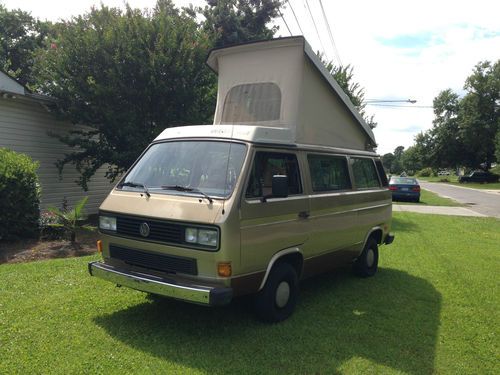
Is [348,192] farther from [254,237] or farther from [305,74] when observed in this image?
[254,237]

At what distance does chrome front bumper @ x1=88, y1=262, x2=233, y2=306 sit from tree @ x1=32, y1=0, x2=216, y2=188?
25.8 feet

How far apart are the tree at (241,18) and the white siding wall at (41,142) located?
39.3ft

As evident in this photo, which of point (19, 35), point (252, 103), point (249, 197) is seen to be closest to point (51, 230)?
point (252, 103)

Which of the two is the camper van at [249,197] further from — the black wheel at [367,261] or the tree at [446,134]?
the tree at [446,134]

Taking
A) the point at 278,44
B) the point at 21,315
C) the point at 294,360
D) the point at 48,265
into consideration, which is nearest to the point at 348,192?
the point at 278,44

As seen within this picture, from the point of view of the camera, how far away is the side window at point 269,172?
4586 mm

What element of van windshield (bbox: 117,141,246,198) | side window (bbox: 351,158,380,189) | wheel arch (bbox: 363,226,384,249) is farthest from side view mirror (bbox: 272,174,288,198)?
wheel arch (bbox: 363,226,384,249)

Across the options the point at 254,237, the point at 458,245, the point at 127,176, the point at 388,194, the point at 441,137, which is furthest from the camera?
the point at 441,137

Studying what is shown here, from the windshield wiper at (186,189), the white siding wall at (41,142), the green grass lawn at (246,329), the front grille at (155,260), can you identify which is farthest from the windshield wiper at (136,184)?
the white siding wall at (41,142)

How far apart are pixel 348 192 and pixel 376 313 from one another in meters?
1.79

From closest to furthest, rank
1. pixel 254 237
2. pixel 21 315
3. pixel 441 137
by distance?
pixel 254 237 < pixel 21 315 < pixel 441 137

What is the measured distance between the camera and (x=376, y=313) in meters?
5.46

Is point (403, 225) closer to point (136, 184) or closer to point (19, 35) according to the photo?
point (136, 184)

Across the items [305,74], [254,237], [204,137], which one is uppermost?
[305,74]
